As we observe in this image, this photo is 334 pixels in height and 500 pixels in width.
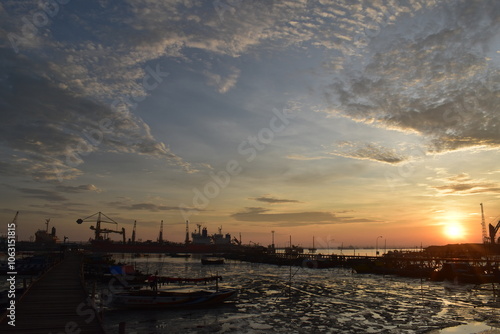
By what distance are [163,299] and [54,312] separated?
1600 cm

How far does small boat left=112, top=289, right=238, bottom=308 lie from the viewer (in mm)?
34406

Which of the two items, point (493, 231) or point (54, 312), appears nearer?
point (54, 312)

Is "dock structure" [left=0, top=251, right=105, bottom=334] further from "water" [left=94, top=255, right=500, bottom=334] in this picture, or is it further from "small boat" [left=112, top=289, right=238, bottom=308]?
"small boat" [left=112, top=289, right=238, bottom=308]

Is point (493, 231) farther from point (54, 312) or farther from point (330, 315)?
point (54, 312)

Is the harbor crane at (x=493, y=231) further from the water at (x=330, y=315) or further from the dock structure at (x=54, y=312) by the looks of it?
the dock structure at (x=54, y=312)

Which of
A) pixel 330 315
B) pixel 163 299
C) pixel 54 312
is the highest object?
pixel 54 312

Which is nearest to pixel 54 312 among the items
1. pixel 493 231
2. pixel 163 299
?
pixel 163 299

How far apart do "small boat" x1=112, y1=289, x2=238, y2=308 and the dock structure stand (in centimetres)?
588

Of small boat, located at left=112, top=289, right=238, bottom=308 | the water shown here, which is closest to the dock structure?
the water

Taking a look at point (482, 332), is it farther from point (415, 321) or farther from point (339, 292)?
point (339, 292)

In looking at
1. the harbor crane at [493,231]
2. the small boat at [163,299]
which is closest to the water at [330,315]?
the small boat at [163,299]

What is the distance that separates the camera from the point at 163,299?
35125mm

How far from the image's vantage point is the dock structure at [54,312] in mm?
17000

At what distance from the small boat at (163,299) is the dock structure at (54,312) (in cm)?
588
